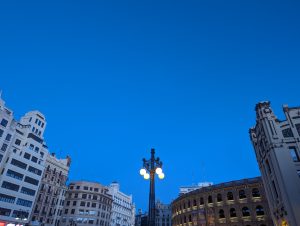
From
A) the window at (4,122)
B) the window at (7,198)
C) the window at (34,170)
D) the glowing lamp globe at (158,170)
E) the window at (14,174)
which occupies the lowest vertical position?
the glowing lamp globe at (158,170)

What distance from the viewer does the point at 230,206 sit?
55.3 m

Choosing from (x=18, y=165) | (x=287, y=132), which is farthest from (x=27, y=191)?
(x=287, y=132)

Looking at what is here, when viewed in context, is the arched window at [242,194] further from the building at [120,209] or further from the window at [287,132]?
the building at [120,209]

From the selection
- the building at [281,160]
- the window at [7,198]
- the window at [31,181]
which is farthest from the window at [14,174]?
the building at [281,160]

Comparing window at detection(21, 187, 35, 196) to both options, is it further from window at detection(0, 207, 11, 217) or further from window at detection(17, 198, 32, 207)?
window at detection(0, 207, 11, 217)

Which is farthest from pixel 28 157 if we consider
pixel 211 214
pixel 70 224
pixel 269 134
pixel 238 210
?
pixel 269 134

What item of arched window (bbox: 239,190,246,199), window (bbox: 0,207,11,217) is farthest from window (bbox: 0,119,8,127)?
arched window (bbox: 239,190,246,199)

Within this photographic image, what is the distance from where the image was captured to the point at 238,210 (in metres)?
54.0

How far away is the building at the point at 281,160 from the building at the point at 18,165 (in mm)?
51091

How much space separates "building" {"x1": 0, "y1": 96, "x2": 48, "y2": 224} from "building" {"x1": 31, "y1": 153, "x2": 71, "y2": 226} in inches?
227

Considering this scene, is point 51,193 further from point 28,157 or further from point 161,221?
point 161,221

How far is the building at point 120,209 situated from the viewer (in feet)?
347

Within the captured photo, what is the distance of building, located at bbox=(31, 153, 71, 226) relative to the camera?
66375 mm

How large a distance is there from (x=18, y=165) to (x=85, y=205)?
36043 mm
